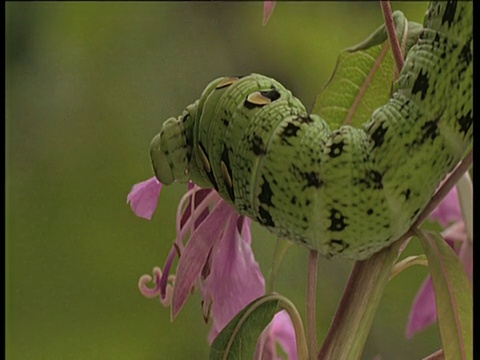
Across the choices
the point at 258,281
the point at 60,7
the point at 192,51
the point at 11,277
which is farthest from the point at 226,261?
the point at 60,7

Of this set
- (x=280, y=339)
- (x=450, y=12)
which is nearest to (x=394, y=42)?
(x=450, y=12)

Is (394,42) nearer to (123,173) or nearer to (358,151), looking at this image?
(358,151)

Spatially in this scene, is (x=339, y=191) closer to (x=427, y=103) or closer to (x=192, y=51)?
(x=427, y=103)

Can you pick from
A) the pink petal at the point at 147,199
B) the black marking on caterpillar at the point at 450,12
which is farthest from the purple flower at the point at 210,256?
the black marking on caterpillar at the point at 450,12

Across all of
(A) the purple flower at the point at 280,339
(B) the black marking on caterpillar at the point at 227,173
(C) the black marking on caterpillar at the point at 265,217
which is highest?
(B) the black marking on caterpillar at the point at 227,173

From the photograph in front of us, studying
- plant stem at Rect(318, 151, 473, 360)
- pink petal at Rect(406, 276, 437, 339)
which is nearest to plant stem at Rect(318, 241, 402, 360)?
plant stem at Rect(318, 151, 473, 360)

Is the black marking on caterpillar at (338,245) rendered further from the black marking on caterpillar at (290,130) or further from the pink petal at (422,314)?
the pink petal at (422,314)
